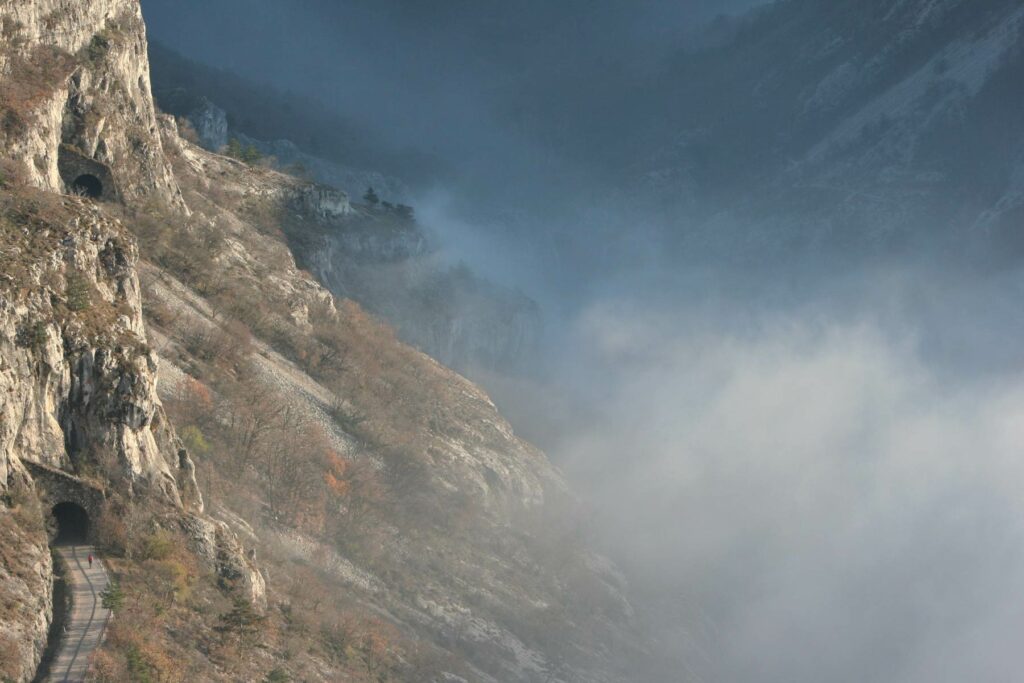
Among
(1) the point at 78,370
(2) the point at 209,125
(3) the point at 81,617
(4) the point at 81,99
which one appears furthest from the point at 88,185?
(2) the point at 209,125

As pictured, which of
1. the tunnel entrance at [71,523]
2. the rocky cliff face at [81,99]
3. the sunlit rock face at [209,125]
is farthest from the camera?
the sunlit rock face at [209,125]

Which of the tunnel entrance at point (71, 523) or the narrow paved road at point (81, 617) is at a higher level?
the tunnel entrance at point (71, 523)

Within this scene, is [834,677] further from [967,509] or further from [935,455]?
[935,455]

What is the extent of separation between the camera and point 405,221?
12875 cm

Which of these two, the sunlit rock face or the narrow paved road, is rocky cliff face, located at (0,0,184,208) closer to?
the narrow paved road

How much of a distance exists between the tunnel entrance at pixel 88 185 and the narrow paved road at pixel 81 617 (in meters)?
35.5

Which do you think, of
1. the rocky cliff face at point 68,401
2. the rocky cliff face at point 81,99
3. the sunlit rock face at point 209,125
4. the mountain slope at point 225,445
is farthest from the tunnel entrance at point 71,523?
the sunlit rock face at point 209,125

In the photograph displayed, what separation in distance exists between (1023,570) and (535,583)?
119529 millimetres

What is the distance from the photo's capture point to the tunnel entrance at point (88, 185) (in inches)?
2623

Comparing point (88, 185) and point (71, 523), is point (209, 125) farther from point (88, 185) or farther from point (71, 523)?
point (71, 523)

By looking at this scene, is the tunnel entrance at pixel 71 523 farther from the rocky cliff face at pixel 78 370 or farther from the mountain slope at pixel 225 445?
the rocky cliff face at pixel 78 370

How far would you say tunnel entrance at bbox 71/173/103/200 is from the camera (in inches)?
2623

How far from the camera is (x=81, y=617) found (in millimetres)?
33688

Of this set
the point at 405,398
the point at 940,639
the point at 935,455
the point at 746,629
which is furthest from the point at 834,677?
the point at 935,455
